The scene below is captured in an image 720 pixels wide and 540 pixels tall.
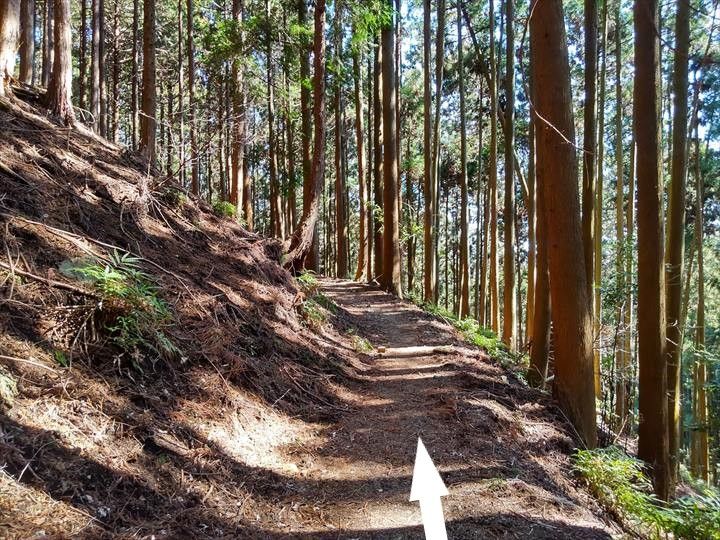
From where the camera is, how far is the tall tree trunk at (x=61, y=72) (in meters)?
6.93

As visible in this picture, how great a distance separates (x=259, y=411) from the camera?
4738mm

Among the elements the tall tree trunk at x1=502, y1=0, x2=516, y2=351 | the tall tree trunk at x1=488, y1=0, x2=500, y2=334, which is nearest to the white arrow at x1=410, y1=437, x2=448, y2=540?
the tall tree trunk at x1=502, y1=0, x2=516, y2=351

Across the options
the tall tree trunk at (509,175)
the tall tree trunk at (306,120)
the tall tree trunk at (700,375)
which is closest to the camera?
the tall tree trunk at (509,175)

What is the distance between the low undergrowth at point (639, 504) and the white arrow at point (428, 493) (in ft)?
8.50

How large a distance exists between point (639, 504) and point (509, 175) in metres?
9.17

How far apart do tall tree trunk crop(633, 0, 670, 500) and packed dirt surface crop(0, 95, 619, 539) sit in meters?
1.42

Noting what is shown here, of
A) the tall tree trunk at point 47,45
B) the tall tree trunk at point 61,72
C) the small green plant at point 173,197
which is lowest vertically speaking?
the small green plant at point 173,197

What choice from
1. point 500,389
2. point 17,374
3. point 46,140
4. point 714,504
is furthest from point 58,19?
point 714,504

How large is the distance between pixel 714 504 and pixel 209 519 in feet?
15.2

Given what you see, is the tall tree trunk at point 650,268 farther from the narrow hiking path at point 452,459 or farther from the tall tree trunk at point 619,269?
the narrow hiking path at point 452,459

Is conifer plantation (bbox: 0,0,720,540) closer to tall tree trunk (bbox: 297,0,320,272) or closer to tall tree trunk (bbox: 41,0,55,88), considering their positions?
tall tree trunk (bbox: 297,0,320,272)

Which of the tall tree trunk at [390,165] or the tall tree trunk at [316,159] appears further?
the tall tree trunk at [390,165]

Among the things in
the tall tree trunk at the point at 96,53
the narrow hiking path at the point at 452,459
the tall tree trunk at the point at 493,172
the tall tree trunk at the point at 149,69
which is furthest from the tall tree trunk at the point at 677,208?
the tall tree trunk at the point at 96,53

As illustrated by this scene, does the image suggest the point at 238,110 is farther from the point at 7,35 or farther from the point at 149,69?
the point at 7,35
